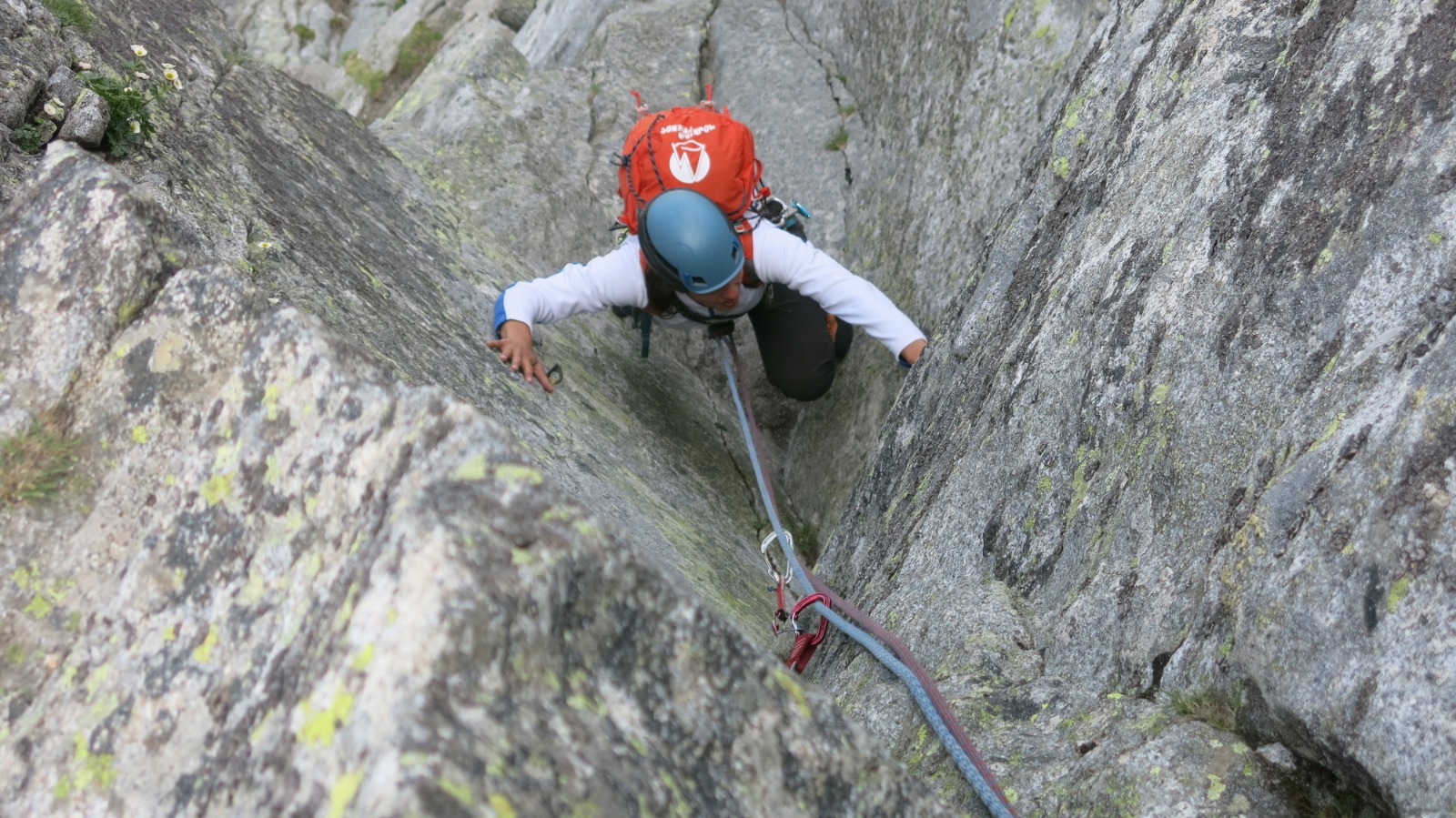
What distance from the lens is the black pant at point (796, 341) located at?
31.0 feet

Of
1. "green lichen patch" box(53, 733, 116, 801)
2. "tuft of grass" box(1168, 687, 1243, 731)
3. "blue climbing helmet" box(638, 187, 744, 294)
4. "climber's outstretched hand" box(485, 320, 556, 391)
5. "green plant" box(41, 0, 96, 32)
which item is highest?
"blue climbing helmet" box(638, 187, 744, 294)

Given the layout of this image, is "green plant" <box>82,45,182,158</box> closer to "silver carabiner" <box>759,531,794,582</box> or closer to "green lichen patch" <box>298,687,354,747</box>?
"silver carabiner" <box>759,531,794,582</box>

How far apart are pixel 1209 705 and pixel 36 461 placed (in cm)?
404

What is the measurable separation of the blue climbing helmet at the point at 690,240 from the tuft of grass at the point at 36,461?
471cm

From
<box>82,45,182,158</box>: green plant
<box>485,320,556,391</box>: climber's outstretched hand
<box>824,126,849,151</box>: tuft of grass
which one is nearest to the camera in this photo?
<box>82,45,182,158</box>: green plant

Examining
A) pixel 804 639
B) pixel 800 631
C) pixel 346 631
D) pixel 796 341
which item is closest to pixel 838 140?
pixel 796 341

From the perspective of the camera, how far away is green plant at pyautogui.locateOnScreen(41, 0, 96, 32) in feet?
22.3

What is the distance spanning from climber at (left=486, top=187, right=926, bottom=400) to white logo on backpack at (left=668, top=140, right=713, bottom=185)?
1.71 feet

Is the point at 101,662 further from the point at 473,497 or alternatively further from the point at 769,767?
the point at 769,767

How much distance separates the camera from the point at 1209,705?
3580 mm

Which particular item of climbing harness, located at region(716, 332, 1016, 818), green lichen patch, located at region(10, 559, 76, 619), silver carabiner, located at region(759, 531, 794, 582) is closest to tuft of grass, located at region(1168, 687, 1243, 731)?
climbing harness, located at region(716, 332, 1016, 818)

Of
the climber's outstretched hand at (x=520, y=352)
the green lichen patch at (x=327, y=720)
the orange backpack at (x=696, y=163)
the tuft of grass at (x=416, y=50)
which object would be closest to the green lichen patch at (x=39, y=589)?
the green lichen patch at (x=327, y=720)

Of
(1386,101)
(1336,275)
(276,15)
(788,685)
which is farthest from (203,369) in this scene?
(276,15)

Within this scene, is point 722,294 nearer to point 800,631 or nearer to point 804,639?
point 800,631
